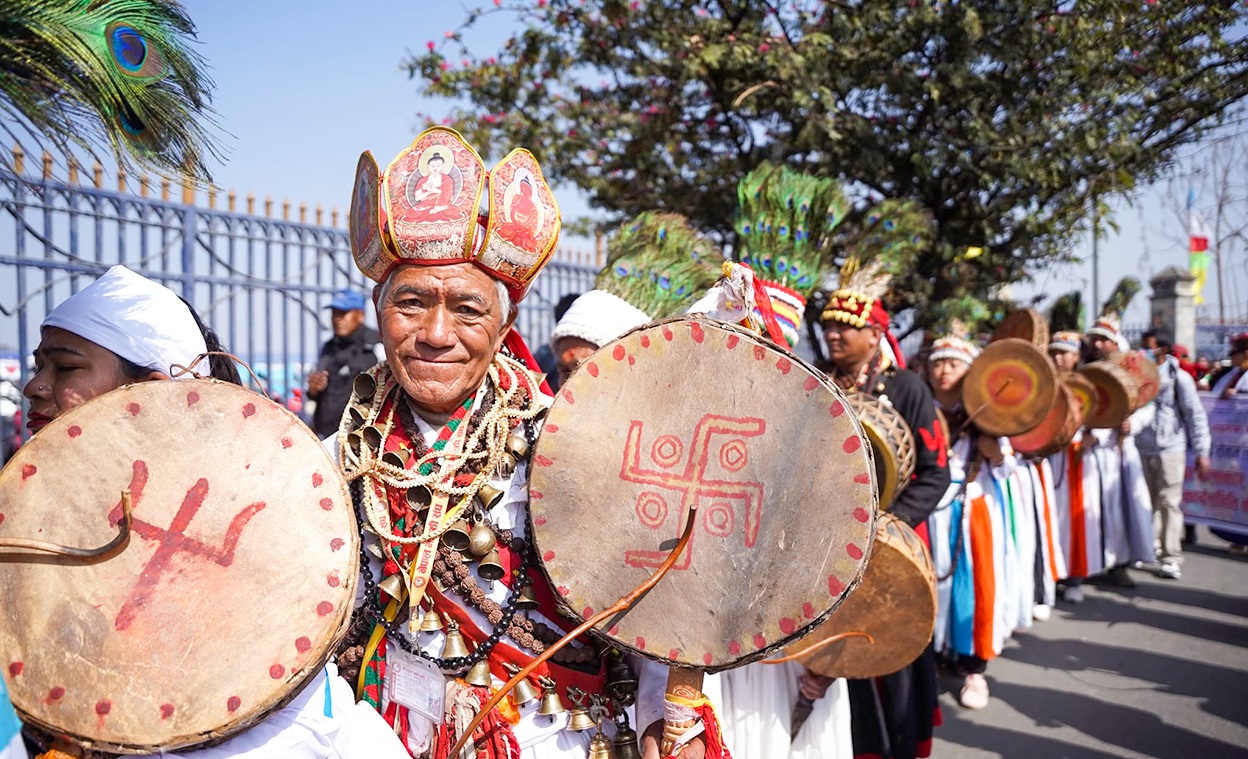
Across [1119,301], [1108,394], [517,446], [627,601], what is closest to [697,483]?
[627,601]

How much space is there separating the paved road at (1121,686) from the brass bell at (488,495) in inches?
146

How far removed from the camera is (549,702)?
73.4 inches

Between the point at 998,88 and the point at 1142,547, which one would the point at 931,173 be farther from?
the point at 1142,547

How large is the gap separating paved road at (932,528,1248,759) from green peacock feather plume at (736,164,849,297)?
8.73 feet

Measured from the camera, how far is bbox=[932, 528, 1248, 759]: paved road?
15.4 feet

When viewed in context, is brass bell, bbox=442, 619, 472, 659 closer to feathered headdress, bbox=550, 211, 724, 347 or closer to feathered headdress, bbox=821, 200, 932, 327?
feathered headdress, bbox=550, 211, 724, 347

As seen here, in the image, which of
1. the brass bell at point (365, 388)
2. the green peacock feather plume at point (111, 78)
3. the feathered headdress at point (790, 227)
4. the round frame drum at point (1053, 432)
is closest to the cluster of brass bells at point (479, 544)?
the brass bell at point (365, 388)

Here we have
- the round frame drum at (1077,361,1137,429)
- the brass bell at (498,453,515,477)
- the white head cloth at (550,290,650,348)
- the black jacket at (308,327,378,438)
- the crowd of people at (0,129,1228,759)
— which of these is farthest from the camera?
the round frame drum at (1077,361,1137,429)

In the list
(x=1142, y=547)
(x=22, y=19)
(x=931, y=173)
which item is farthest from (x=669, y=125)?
(x=22, y=19)

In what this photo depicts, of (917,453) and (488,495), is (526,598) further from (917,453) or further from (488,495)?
(917,453)

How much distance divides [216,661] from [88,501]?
1.13ft

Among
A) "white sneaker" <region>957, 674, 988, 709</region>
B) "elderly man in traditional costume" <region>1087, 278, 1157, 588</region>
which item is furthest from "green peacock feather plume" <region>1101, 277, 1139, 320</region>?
"white sneaker" <region>957, 674, 988, 709</region>

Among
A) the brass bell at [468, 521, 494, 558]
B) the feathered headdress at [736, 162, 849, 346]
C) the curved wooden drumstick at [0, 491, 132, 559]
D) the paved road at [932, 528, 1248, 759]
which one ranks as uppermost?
the feathered headdress at [736, 162, 849, 346]

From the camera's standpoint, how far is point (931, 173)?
6723mm
